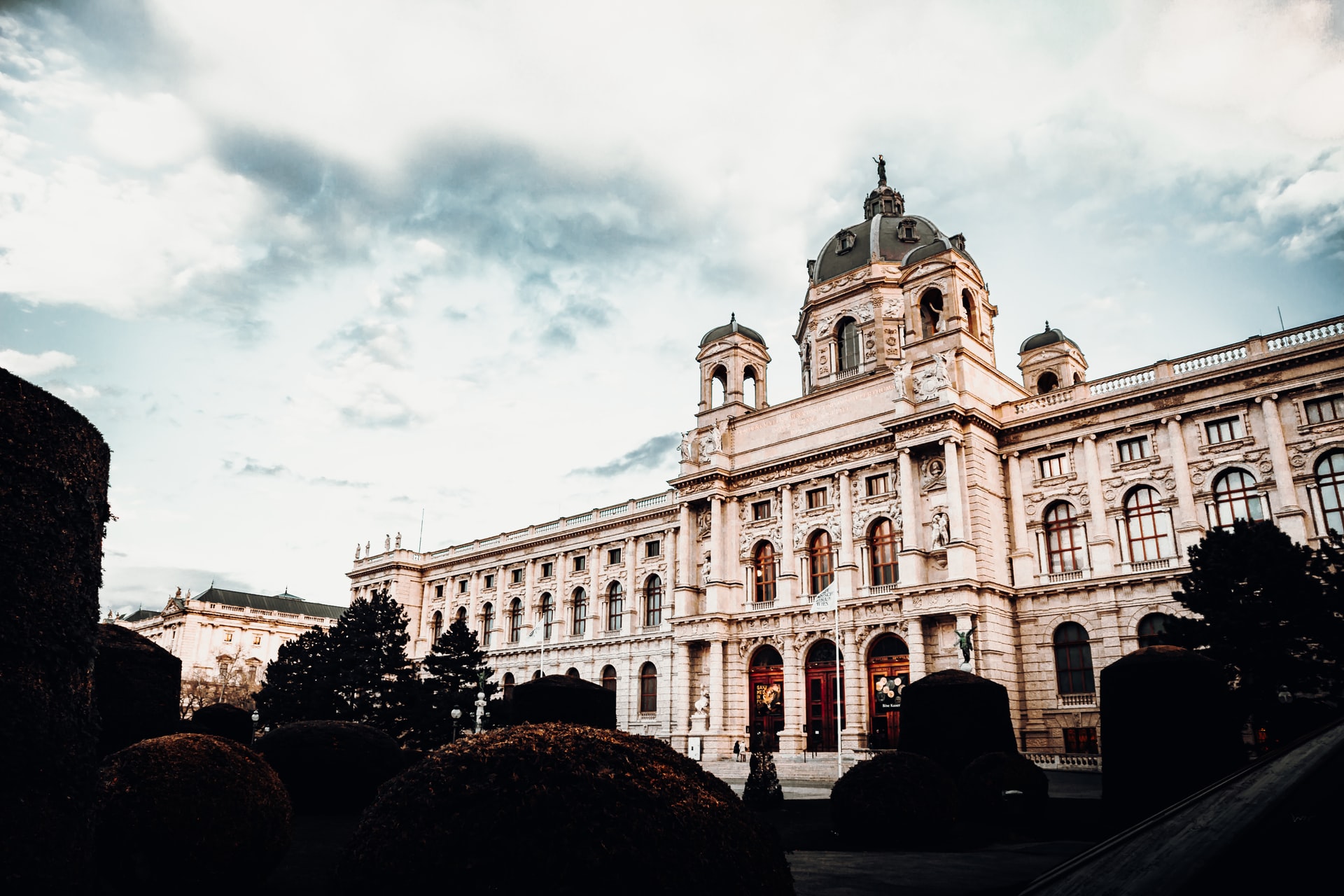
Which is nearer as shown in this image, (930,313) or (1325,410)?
(1325,410)

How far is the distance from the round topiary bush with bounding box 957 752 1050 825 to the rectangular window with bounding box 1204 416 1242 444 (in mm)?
21484

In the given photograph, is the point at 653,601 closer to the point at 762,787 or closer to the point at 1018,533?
the point at 1018,533

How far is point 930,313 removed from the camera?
4694 centimetres

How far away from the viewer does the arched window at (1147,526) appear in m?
35.2

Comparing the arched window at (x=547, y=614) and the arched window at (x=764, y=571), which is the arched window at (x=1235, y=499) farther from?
the arched window at (x=547, y=614)

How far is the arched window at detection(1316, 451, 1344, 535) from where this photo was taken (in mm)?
31391

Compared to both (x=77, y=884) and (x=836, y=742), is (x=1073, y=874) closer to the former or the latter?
(x=77, y=884)

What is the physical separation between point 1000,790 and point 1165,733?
403cm

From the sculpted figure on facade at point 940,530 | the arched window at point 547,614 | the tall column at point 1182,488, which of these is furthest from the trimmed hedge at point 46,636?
the arched window at point 547,614

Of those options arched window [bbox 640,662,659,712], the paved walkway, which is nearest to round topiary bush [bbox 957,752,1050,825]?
the paved walkway

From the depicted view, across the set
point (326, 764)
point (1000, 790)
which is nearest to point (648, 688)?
point (326, 764)

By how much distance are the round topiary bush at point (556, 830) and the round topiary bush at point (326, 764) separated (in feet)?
47.0

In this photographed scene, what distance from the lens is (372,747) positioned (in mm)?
19531

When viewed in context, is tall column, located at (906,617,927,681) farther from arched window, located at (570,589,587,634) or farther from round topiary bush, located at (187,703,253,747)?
arched window, located at (570,589,587,634)
